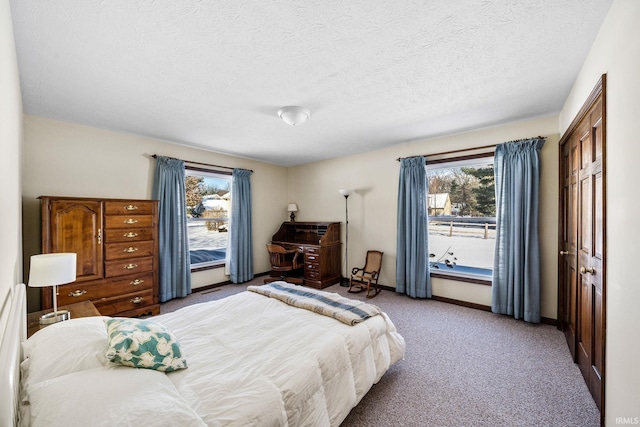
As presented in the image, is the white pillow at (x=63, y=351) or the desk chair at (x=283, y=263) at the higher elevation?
the white pillow at (x=63, y=351)

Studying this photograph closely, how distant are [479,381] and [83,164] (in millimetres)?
4863

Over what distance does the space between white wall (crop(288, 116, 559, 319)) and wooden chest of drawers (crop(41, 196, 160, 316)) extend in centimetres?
303

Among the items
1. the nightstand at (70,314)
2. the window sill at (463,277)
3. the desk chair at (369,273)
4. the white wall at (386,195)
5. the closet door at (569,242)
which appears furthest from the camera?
the desk chair at (369,273)

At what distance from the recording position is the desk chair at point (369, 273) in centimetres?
429

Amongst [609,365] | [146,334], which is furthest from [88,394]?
[609,365]

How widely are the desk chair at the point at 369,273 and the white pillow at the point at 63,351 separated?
347 centimetres

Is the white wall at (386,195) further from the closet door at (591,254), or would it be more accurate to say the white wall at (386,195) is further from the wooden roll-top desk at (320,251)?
the closet door at (591,254)

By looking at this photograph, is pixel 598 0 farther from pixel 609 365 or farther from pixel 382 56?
pixel 609 365

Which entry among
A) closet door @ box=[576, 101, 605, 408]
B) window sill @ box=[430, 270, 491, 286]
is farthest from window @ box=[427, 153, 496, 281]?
closet door @ box=[576, 101, 605, 408]

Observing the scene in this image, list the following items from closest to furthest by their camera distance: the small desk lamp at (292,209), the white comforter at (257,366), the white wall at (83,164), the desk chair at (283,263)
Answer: the white comforter at (257,366), the white wall at (83,164), the desk chair at (283,263), the small desk lamp at (292,209)

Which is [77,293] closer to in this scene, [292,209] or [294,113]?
[294,113]

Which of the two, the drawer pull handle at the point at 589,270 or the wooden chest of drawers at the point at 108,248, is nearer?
the drawer pull handle at the point at 589,270

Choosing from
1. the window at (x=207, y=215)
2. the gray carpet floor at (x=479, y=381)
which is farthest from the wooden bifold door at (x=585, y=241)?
the window at (x=207, y=215)

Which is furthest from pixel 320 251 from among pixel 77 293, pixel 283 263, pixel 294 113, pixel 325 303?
pixel 77 293
